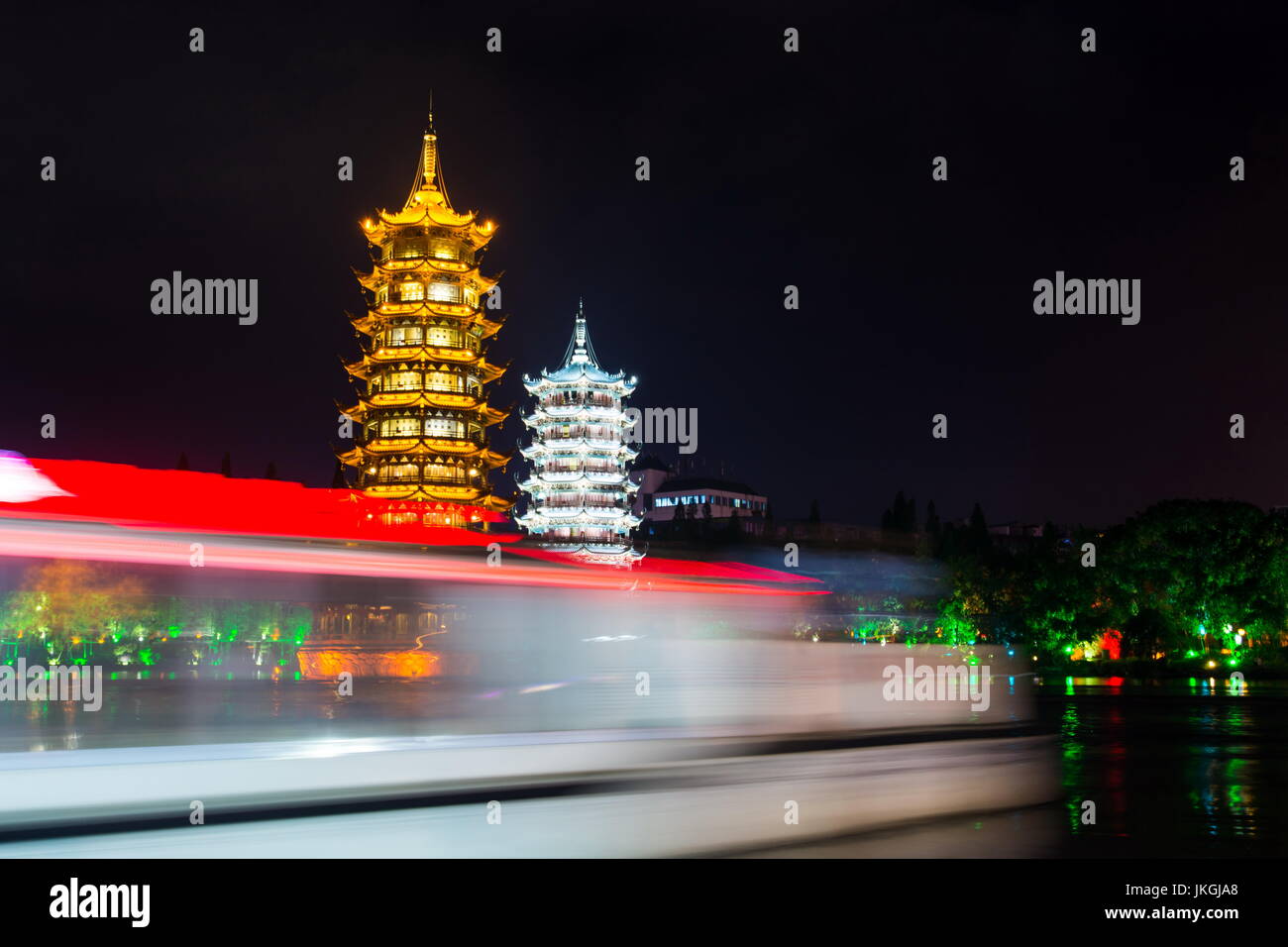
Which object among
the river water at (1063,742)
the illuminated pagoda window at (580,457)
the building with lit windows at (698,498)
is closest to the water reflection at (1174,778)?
the river water at (1063,742)

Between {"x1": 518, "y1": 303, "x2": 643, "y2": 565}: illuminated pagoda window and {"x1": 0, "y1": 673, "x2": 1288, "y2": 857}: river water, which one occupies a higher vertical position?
{"x1": 518, "y1": 303, "x2": 643, "y2": 565}: illuminated pagoda window

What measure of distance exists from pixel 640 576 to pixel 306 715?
8.31 ft

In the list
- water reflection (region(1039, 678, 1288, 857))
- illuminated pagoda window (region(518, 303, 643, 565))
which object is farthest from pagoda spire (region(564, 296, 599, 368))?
water reflection (region(1039, 678, 1288, 857))

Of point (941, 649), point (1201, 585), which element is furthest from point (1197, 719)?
point (1201, 585)

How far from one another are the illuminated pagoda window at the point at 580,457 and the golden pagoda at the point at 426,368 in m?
8.70

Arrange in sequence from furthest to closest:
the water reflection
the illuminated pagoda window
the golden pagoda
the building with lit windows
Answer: the building with lit windows < the illuminated pagoda window < the golden pagoda < the water reflection

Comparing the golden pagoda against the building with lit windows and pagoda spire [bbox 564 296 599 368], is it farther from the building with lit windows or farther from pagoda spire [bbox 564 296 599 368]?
the building with lit windows

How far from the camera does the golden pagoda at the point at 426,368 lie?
7194cm

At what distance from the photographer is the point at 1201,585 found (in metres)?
55.9

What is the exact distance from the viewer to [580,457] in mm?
84938

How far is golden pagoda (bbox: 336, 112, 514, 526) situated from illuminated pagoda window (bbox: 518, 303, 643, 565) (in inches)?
342

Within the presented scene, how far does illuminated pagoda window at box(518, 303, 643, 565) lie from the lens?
83812 millimetres

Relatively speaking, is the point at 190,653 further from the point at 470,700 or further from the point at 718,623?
the point at 718,623

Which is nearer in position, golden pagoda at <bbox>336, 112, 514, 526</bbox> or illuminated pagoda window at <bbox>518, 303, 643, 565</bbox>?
golden pagoda at <bbox>336, 112, 514, 526</bbox>
